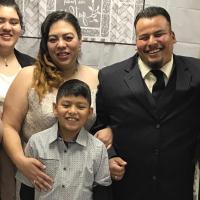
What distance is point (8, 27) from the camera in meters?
2.09

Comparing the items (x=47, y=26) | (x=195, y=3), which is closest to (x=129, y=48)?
(x=195, y=3)

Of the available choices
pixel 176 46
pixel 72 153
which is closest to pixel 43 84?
pixel 72 153

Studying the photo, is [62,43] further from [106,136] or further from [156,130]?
[156,130]

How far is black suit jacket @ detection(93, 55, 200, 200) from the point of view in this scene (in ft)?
5.71

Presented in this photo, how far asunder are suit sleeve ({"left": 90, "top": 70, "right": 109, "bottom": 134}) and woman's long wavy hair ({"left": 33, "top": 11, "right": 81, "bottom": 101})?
0.62 feet

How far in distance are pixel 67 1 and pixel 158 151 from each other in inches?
45.1

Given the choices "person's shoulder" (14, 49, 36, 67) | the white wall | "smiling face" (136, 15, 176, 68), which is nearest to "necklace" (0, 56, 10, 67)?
"person's shoulder" (14, 49, 36, 67)

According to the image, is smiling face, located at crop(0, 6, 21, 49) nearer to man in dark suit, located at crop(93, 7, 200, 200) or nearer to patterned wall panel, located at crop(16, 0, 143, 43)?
patterned wall panel, located at crop(16, 0, 143, 43)

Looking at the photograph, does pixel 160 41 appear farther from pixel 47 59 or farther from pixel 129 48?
pixel 129 48

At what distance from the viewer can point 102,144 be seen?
5.65ft

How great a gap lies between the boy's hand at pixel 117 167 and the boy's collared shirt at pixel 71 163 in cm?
5

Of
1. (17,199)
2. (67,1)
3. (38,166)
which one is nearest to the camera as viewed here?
(38,166)

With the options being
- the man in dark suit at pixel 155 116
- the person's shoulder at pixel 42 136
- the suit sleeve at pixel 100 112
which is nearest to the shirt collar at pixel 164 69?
the man in dark suit at pixel 155 116

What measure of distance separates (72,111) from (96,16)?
3.18 ft
